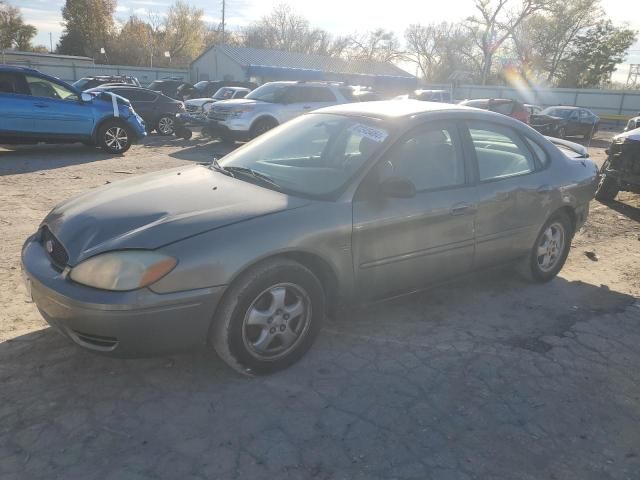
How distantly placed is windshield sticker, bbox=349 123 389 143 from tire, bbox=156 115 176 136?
12880 mm

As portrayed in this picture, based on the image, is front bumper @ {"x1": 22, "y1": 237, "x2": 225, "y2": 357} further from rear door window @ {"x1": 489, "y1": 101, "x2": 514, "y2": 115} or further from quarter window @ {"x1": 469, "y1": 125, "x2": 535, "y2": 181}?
rear door window @ {"x1": 489, "y1": 101, "x2": 514, "y2": 115}

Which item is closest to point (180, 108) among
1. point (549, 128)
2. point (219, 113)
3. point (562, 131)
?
point (219, 113)

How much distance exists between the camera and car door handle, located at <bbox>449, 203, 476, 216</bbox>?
3717 millimetres

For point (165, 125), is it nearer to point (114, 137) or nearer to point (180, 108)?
point (180, 108)

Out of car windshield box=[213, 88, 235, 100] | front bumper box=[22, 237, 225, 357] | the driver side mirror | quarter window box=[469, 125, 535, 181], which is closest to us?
front bumper box=[22, 237, 225, 357]

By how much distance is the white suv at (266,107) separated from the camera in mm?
12836

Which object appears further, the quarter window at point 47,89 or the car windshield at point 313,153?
the quarter window at point 47,89

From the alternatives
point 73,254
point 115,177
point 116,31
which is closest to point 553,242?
point 73,254

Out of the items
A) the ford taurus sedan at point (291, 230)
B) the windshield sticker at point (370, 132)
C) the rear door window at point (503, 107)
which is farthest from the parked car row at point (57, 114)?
the rear door window at point (503, 107)

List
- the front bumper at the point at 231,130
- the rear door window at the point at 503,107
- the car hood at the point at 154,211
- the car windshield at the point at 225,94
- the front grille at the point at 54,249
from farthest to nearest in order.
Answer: the car windshield at the point at 225,94 → the rear door window at the point at 503,107 → the front bumper at the point at 231,130 → the front grille at the point at 54,249 → the car hood at the point at 154,211

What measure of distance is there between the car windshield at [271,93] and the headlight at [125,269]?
450 inches

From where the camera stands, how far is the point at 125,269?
104 inches

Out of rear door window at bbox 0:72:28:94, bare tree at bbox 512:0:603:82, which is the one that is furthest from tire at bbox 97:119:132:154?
bare tree at bbox 512:0:603:82

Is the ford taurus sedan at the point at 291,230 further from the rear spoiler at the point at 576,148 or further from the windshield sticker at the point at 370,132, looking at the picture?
the rear spoiler at the point at 576,148
